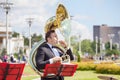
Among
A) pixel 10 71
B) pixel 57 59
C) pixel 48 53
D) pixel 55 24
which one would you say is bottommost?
pixel 10 71

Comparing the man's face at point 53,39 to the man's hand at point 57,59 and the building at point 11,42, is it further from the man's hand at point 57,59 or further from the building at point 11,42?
the building at point 11,42

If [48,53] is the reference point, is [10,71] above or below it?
below

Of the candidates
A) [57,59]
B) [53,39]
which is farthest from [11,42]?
[57,59]

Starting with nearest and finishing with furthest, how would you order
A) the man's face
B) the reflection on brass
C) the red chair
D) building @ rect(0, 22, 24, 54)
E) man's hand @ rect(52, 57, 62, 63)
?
the red chair → man's hand @ rect(52, 57, 62, 63) → the man's face → the reflection on brass → building @ rect(0, 22, 24, 54)

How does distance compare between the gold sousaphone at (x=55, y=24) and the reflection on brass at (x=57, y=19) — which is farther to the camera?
the reflection on brass at (x=57, y=19)

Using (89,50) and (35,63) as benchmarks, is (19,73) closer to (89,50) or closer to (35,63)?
(35,63)

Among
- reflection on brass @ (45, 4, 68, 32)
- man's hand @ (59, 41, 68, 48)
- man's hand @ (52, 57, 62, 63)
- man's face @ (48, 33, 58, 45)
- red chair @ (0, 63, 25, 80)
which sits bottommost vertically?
red chair @ (0, 63, 25, 80)

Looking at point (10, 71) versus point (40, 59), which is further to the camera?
point (40, 59)

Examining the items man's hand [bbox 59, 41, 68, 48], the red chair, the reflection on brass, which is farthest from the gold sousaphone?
the red chair

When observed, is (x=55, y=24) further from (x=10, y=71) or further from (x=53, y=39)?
(x=10, y=71)

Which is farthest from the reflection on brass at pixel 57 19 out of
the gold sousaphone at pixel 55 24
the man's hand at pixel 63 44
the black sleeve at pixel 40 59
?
the black sleeve at pixel 40 59

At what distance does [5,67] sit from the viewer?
7.05m

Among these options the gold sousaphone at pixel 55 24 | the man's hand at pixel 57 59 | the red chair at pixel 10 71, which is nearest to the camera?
Answer: the red chair at pixel 10 71

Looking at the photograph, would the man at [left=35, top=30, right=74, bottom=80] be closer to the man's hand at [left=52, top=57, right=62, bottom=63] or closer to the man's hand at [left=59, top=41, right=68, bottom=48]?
the man's hand at [left=52, top=57, right=62, bottom=63]
